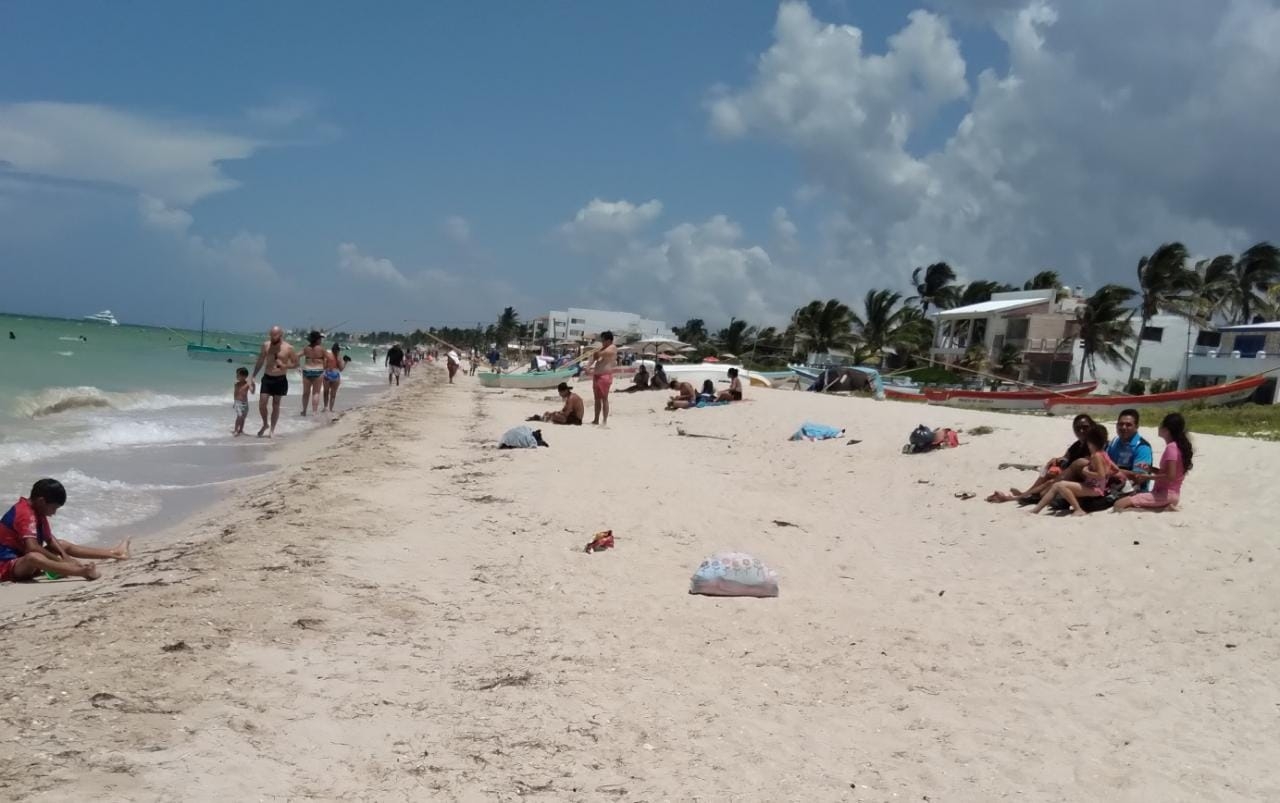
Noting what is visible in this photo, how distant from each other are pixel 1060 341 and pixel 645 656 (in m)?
42.4

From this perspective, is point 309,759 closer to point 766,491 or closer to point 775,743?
point 775,743

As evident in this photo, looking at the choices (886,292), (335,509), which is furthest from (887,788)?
(886,292)

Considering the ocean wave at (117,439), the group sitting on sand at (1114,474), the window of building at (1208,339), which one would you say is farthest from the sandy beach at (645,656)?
the window of building at (1208,339)

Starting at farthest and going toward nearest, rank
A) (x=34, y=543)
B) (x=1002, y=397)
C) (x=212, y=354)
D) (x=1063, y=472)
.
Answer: (x=212, y=354) → (x=1002, y=397) → (x=1063, y=472) → (x=34, y=543)

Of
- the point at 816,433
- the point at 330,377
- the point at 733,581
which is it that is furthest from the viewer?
the point at 330,377

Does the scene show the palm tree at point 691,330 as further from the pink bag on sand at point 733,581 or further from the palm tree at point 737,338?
the pink bag on sand at point 733,581

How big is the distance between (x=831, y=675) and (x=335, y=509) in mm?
4604

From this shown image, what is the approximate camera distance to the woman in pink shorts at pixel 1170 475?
281 inches

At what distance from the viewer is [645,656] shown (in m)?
4.51

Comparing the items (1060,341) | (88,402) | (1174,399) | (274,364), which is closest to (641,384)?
(1174,399)

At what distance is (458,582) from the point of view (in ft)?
18.2

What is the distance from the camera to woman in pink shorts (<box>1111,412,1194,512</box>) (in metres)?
7.14

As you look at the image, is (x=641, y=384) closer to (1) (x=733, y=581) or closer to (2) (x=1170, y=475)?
(2) (x=1170, y=475)

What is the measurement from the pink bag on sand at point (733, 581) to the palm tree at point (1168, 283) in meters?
39.6
